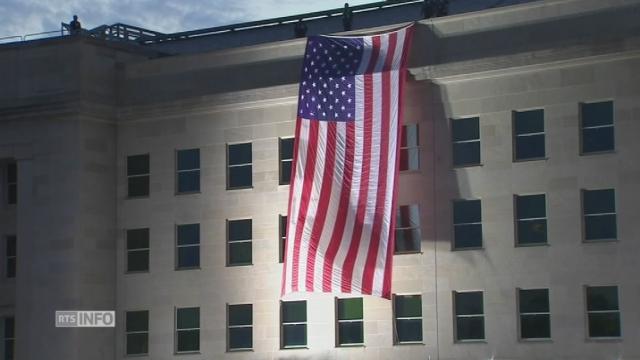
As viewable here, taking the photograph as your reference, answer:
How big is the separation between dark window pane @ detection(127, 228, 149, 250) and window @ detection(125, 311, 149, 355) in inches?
105

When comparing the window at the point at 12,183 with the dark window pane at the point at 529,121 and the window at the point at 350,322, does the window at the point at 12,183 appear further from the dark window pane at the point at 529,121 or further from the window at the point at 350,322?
the dark window pane at the point at 529,121

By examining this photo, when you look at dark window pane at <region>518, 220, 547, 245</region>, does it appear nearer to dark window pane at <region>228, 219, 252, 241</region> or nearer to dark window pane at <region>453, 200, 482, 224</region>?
dark window pane at <region>453, 200, 482, 224</region>

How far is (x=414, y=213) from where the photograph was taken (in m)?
57.4

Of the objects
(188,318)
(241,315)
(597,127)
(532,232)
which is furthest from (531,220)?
(188,318)

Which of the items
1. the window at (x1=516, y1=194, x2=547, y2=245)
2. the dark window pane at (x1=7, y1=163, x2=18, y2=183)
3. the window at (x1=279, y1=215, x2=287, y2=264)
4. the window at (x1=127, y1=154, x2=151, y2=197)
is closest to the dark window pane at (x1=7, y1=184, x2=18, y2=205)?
the dark window pane at (x1=7, y1=163, x2=18, y2=183)

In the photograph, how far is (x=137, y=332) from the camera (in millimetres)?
62938

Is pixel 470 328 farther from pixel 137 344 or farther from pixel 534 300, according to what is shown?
pixel 137 344

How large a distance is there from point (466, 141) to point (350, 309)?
754 centimetres

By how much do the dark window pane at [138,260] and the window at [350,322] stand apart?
29.9 ft

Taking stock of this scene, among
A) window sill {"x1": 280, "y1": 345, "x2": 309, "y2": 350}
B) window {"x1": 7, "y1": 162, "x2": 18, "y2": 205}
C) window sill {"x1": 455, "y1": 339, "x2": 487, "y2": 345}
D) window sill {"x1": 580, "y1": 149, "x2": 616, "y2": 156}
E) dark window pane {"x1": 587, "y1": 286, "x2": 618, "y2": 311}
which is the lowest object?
window sill {"x1": 455, "y1": 339, "x2": 487, "y2": 345}

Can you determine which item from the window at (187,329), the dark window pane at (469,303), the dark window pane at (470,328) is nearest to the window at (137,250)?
the window at (187,329)

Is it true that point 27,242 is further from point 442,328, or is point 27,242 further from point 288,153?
point 442,328

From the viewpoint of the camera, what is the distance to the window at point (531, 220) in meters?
55.1

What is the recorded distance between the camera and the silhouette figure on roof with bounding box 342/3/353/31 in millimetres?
64000
